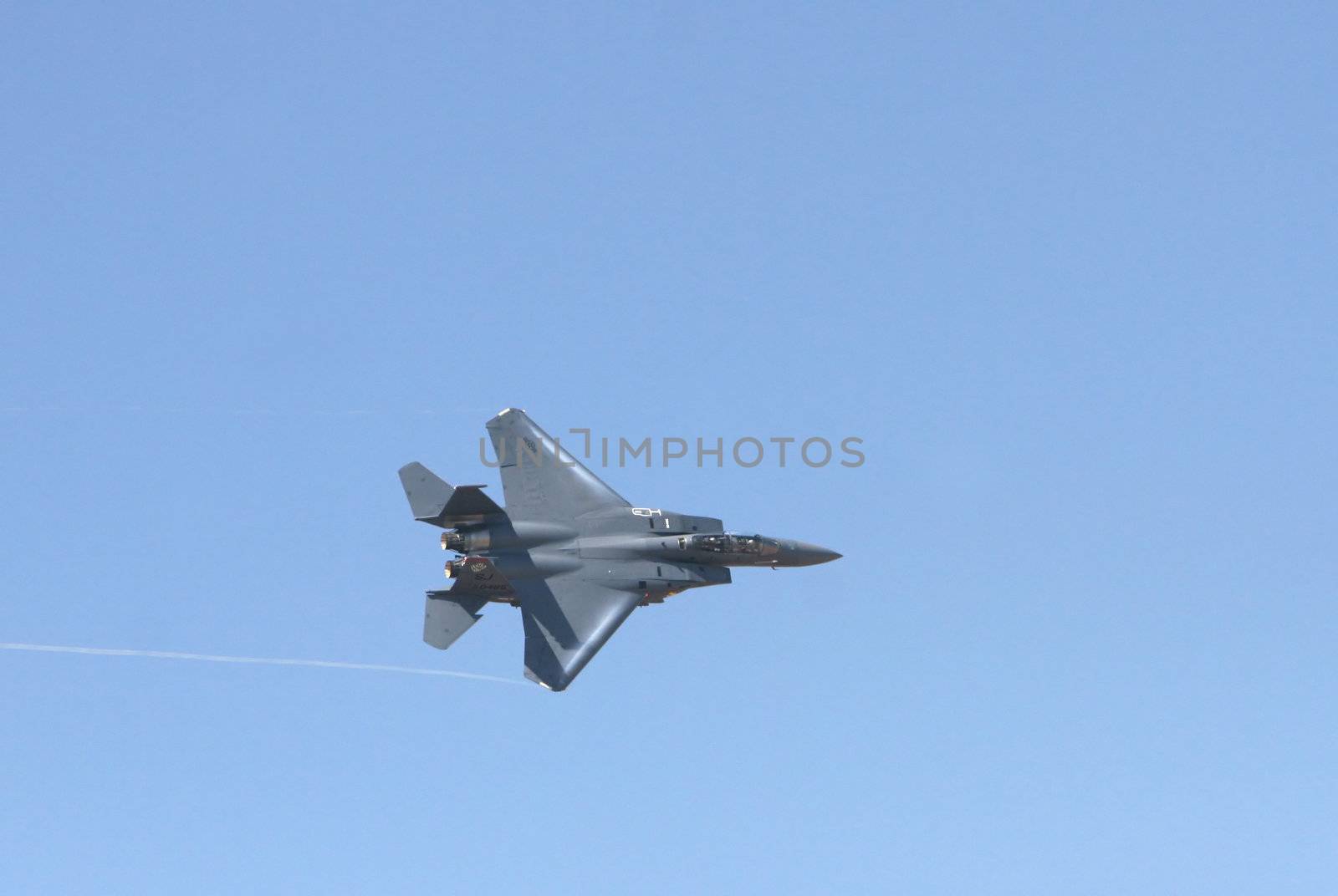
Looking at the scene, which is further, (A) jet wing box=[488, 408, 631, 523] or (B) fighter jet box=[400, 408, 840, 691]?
(A) jet wing box=[488, 408, 631, 523]

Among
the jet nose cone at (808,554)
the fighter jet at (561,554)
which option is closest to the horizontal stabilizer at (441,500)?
the fighter jet at (561,554)

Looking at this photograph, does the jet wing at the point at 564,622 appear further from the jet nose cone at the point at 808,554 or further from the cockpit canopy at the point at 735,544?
the jet nose cone at the point at 808,554

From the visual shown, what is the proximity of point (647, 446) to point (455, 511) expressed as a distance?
8.27 metres

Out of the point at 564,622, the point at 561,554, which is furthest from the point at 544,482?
the point at 564,622

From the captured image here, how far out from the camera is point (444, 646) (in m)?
66.2

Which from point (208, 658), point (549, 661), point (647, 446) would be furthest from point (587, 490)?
point (208, 658)

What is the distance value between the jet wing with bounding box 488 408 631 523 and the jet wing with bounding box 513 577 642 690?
3.12m

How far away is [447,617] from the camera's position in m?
66.4

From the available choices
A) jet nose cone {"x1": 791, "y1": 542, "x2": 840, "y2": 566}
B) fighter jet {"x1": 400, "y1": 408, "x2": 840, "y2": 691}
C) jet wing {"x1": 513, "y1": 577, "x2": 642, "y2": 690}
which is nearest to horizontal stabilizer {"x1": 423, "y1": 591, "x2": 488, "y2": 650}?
fighter jet {"x1": 400, "y1": 408, "x2": 840, "y2": 691}

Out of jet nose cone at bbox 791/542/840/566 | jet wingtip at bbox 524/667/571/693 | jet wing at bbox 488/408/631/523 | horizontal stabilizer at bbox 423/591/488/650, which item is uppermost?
jet wing at bbox 488/408/631/523

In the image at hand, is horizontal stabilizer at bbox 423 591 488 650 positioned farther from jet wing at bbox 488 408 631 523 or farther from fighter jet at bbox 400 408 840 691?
jet wing at bbox 488 408 631 523

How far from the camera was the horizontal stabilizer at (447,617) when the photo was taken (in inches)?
2606

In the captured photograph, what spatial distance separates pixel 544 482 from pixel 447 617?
648cm

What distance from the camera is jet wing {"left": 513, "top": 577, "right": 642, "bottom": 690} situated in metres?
64.6
